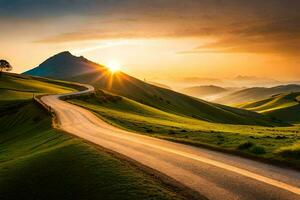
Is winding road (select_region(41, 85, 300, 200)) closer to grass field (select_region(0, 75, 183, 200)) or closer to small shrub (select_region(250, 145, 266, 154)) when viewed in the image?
small shrub (select_region(250, 145, 266, 154))

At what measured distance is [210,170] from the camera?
23.5 meters

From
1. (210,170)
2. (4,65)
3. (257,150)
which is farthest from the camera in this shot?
(4,65)

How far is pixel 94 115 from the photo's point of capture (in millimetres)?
63000

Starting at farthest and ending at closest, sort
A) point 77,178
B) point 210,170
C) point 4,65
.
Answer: point 4,65 → point 77,178 → point 210,170

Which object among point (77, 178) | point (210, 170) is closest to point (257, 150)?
point (210, 170)

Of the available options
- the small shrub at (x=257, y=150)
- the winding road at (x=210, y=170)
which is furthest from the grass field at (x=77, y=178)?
the small shrub at (x=257, y=150)

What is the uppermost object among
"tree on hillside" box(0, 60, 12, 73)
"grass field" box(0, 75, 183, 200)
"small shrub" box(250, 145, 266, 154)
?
"tree on hillside" box(0, 60, 12, 73)

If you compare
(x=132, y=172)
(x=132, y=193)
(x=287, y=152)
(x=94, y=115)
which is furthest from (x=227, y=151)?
(x=94, y=115)

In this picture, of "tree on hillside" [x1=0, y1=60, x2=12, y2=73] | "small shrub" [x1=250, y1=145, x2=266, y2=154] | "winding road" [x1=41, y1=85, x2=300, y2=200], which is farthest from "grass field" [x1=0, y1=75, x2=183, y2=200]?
"tree on hillside" [x1=0, y1=60, x2=12, y2=73]

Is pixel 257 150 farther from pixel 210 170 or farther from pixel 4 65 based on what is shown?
pixel 4 65

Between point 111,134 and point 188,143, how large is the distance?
10944mm

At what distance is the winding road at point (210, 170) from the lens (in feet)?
62.5

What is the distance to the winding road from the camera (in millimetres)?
19047

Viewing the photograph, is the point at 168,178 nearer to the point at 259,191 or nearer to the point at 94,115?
the point at 259,191
